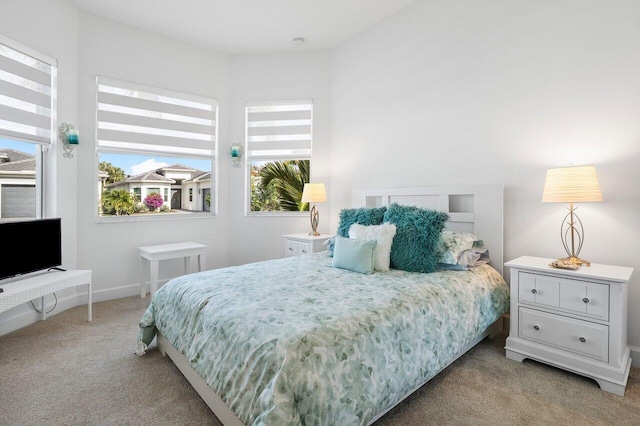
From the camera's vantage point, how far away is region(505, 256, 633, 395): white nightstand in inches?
73.7

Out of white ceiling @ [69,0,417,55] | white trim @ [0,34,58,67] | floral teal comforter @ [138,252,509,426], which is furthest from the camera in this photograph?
white ceiling @ [69,0,417,55]

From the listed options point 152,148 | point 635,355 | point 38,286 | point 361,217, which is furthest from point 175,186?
point 635,355

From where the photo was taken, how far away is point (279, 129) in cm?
436

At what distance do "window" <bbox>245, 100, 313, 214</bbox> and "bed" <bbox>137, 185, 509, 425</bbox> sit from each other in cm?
196

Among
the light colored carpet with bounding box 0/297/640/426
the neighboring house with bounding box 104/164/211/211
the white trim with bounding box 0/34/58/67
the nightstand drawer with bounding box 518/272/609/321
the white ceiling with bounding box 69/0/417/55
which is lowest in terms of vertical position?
the light colored carpet with bounding box 0/297/640/426

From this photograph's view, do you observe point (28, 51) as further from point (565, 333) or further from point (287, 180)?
point (565, 333)

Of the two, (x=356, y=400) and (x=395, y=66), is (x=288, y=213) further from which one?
(x=356, y=400)

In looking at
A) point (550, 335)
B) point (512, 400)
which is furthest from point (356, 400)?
point (550, 335)

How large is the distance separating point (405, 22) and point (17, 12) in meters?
3.51

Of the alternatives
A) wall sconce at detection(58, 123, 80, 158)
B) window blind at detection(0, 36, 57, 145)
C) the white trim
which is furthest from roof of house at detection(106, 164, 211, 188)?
the white trim

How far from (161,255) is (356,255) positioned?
2253 millimetres

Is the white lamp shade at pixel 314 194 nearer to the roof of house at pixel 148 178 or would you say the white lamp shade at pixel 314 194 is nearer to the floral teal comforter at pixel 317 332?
the floral teal comforter at pixel 317 332

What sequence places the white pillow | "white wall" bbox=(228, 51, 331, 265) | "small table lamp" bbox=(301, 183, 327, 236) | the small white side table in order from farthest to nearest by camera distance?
1. "white wall" bbox=(228, 51, 331, 265)
2. "small table lamp" bbox=(301, 183, 327, 236)
3. the small white side table
4. the white pillow

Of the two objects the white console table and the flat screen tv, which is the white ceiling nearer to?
the flat screen tv
